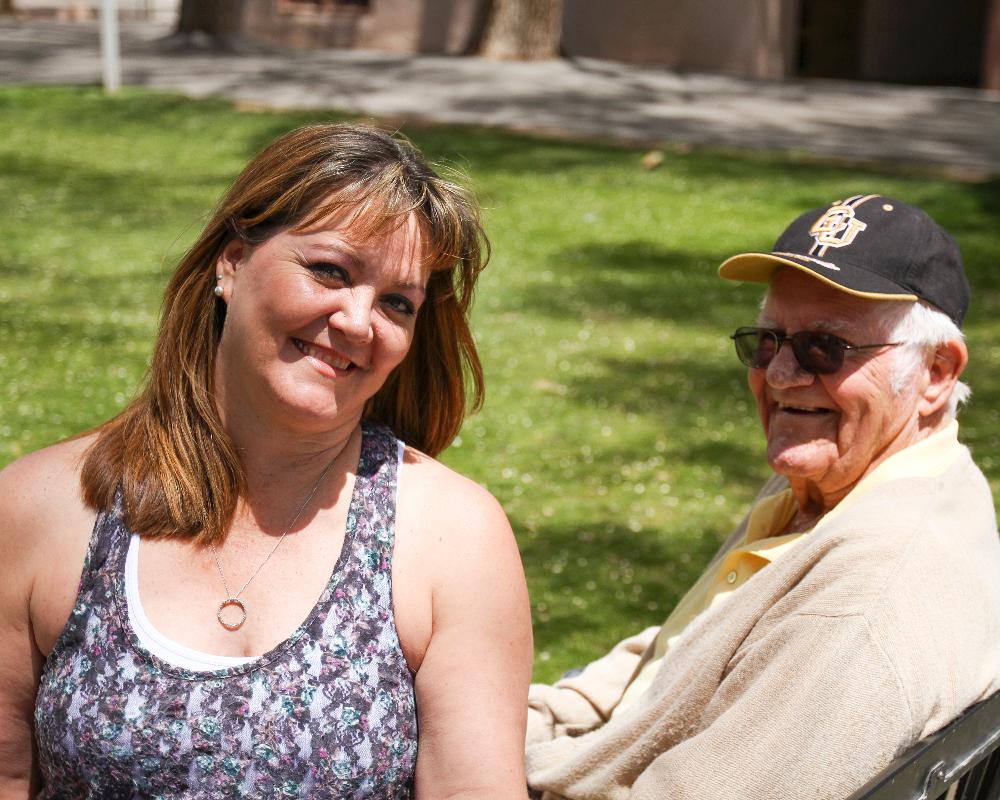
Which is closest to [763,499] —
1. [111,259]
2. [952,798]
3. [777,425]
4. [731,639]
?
[777,425]

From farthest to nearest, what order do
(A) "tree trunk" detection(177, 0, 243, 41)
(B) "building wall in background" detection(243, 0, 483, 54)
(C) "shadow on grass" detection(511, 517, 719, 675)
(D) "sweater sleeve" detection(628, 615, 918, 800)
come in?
1. (B) "building wall in background" detection(243, 0, 483, 54)
2. (A) "tree trunk" detection(177, 0, 243, 41)
3. (C) "shadow on grass" detection(511, 517, 719, 675)
4. (D) "sweater sleeve" detection(628, 615, 918, 800)

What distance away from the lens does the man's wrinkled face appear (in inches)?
108

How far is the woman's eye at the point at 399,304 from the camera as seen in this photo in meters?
2.50

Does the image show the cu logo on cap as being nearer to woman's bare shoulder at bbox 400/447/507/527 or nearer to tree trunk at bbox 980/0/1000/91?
woman's bare shoulder at bbox 400/447/507/527

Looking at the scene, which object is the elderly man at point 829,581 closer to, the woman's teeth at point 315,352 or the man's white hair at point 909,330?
the man's white hair at point 909,330

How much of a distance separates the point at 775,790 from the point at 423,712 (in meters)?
0.61

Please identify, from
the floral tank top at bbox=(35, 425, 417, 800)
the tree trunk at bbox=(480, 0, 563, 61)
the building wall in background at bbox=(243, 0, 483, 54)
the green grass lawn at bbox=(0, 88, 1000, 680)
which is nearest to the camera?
the floral tank top at bbox=(35, 425, 417, 800)

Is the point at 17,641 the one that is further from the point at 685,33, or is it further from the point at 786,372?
the point at 685,33

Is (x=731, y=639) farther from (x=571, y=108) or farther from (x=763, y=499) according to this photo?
(x=571, y=108)

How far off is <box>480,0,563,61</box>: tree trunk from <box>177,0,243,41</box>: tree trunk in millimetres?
3865

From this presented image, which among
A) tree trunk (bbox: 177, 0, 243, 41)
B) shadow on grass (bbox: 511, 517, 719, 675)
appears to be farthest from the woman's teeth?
tree trunk (bbox: 177, 0, 243, 41)

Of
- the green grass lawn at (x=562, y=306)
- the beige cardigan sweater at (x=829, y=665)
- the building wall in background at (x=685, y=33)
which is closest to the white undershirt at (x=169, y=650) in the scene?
the beige cardigan sweater at (x=829, y=665)

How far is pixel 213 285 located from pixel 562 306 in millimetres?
6712

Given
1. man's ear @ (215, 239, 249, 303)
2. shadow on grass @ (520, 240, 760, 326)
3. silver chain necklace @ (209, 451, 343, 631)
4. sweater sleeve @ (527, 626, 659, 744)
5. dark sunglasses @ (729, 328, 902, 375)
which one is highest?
man's ear @ (215, 239, 249, 303)
